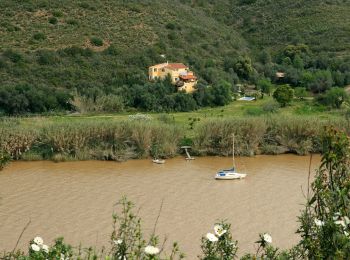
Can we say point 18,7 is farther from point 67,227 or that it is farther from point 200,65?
point 67,227

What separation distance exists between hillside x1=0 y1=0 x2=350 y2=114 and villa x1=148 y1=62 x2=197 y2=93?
98 centimetres

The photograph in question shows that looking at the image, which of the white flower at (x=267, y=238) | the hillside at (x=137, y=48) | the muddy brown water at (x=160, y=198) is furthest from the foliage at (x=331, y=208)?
the hillside at (x=137, y=48)

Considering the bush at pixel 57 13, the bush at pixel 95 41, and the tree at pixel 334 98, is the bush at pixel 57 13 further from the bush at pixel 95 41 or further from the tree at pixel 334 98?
the tree at pixel 334 98

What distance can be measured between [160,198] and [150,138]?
23.2 ft

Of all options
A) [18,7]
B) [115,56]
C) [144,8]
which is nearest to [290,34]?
[144,8]

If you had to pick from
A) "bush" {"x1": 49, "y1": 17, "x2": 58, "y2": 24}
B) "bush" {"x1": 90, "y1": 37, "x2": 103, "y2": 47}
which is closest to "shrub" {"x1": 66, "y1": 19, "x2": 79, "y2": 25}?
"bush" {"x1": 49, "y1": 17, "x2": 58, "y2": 24}

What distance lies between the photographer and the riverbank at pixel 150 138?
24.8 m

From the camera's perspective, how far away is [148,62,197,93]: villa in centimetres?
3534

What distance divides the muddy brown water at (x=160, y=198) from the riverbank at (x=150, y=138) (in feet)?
2.01

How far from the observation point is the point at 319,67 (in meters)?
43.2

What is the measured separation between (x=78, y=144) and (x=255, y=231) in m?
11.7

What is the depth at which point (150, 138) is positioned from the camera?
25422 mm

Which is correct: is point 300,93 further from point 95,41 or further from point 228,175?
point 228,175

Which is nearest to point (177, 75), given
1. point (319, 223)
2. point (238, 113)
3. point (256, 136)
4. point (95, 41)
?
point (238, 113)
